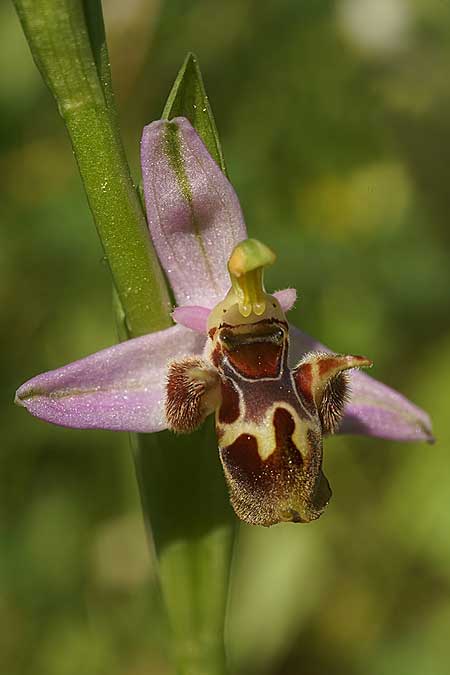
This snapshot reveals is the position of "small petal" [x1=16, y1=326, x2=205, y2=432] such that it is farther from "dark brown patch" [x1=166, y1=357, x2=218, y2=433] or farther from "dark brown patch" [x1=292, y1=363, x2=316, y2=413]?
"dark brown patch" [x1=292, y1=363, x2=316, y2=413]

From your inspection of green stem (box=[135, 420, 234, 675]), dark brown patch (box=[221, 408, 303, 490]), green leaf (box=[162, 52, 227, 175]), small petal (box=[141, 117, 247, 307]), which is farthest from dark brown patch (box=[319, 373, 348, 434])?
green leaf (box=[162, 52, 227, 175])

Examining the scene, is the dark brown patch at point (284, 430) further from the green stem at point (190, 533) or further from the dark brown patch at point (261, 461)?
the green stem at point (190, 533)

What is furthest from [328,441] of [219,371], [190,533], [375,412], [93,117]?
[93,117]

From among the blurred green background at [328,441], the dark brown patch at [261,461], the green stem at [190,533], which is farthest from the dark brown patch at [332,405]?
the blurred green background at [328,441]

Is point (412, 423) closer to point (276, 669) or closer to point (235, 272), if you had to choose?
point (235, 272)

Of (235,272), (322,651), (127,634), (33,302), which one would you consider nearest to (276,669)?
(322,651)

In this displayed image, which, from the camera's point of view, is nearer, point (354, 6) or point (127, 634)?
point (127, 634)
